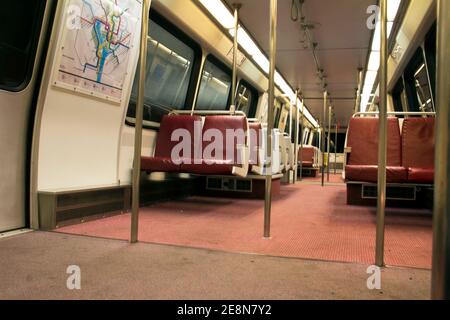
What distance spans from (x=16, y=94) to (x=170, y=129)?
2159mm

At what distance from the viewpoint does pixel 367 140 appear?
4531 mm

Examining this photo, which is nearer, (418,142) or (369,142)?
(418,142)

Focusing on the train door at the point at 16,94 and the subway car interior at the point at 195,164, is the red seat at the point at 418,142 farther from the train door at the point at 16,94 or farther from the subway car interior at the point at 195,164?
the train door at the point at 16,94

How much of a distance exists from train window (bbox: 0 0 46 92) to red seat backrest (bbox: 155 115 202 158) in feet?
6.66

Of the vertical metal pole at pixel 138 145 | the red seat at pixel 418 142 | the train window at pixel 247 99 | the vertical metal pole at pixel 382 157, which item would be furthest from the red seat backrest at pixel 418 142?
the train window at pixel 247 99

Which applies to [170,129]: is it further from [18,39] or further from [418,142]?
[418,142]

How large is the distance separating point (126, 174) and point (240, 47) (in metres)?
3.45

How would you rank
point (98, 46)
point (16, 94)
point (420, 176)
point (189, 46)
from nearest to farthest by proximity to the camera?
point (16, 94) < point (98, 46) < point (420, 176) < point (189, 46)

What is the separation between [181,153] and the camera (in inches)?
185

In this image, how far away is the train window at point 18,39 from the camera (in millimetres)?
2713

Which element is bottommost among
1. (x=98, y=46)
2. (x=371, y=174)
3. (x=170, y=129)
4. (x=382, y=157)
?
(x=371, y=174)

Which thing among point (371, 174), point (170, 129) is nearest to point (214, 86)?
point (170, 129)

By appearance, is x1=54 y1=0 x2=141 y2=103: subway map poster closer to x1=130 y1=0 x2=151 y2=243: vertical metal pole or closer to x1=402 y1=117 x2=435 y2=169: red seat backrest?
x1=130 y1=0 x2=151 y2=243: vertical metal pole

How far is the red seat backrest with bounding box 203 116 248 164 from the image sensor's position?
4.50 metres
